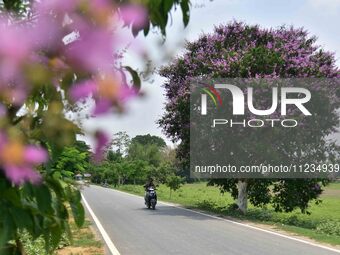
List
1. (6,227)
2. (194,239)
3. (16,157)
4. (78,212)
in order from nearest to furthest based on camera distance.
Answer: (16,157) → (6,227) → (78,212) → (194,239)

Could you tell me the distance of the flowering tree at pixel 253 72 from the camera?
1945 cm

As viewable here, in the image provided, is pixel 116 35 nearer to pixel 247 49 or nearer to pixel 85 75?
pixel 85 75

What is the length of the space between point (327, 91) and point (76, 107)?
63.1 feet

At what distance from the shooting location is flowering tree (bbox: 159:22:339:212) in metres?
19.5

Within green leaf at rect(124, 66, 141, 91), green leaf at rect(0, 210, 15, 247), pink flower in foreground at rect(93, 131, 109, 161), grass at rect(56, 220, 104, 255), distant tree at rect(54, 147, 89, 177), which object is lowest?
grass at rect(56, 220, 104, 255)

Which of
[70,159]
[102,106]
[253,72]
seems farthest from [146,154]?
[102,106]

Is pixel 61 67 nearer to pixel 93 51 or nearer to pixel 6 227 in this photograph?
pixel 93 51

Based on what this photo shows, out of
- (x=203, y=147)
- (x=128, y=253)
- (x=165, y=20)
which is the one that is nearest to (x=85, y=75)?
(x=165, y=20)

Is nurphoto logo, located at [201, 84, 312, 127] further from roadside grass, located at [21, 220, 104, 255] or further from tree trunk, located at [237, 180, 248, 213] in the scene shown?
roadside grass, located at [21, 220, 104, 255]

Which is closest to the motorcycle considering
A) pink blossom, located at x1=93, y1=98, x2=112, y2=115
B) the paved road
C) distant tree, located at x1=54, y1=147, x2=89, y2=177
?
the paved road

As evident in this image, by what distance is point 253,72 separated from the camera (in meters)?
19.6

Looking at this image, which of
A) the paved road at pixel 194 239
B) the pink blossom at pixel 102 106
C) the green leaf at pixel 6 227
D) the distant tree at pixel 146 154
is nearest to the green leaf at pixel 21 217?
the green leaf at pixel 6 227

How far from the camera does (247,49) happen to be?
20.2 meters

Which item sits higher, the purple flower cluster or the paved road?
the purple flower cluster
